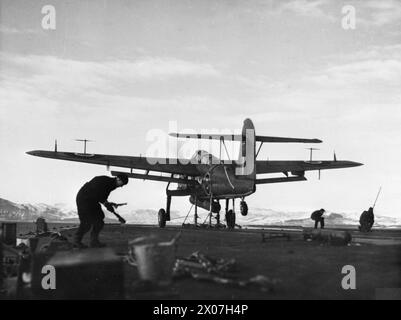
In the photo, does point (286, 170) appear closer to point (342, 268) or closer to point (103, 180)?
point (103, 180)

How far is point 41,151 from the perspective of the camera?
2891cm

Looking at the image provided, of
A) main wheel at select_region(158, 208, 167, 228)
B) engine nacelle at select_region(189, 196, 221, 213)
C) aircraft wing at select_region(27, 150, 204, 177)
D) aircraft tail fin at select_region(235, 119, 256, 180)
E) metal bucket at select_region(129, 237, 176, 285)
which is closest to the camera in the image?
metal bucket at select_region(129, 237, 176, 285)

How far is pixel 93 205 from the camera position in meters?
12.2

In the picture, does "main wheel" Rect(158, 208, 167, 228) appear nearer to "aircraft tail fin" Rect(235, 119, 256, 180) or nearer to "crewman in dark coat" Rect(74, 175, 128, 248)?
"aircraft tail fin" Rect(235, 119, 256, 180)

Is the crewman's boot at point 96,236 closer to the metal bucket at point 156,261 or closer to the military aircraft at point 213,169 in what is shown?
the metal bucket at point 156,261

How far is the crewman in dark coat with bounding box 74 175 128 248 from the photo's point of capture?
1212 centimetres

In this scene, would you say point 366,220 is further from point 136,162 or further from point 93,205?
point 93,205

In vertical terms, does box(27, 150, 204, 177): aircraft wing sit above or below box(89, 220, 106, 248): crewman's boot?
above

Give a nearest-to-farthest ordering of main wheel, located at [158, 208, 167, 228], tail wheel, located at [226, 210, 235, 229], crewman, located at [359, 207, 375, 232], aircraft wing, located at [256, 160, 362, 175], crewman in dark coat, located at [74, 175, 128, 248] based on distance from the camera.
Result: 1. crewman in dark coat, located at [74, 175, 128, 248]
2. crewman, located at [359, 207, 375, 232]
3. tail wheel, located at [226, 210, 235, 229]
4. main wheel, located at [158, 208, 167, 228]
5. aircraft wing, located at [256, 160, 362, 175]

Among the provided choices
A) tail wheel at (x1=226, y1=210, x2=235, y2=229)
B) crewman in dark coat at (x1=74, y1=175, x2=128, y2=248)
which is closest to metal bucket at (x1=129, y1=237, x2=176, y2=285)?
crewman in dark coat at (x1=74, y1=175, x2=128, y2=248)

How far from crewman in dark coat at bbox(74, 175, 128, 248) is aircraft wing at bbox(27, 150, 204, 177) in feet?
54.6

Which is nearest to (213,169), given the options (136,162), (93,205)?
(136,162)
